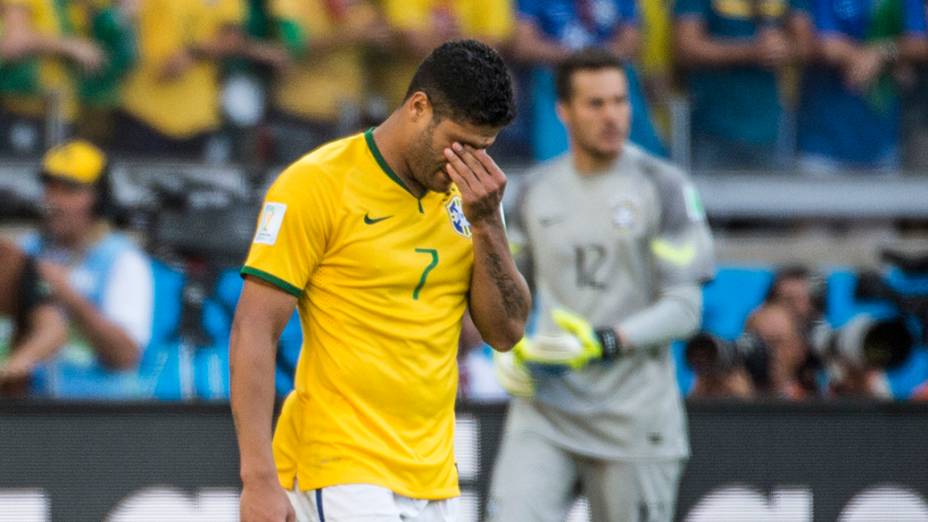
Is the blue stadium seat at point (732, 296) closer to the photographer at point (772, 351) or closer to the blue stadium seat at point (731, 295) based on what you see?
the blue stadium seat at point (731, 295)

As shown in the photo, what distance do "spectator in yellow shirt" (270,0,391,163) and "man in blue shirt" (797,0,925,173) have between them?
2908 mm

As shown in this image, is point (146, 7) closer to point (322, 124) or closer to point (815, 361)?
point (322, 124)

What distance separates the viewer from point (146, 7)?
394 inches

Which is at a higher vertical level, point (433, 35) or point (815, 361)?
point (433, 35)

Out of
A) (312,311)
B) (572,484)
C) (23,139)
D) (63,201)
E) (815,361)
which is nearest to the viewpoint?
(312,311)

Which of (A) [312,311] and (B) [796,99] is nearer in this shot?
(A) [312,311]

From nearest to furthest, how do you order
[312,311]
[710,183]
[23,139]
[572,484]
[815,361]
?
[312,311] → [572,484] → [815,361] → [23,139] → [710,183]

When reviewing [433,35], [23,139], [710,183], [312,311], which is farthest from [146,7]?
[312,311]

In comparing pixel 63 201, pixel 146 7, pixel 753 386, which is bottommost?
pixel 753 386

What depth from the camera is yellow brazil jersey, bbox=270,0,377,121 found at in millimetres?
10250

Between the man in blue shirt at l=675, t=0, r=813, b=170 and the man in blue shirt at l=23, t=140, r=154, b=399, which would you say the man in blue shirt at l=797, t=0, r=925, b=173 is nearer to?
the man in blue shirt at l=675, t=0, r=813, b=170

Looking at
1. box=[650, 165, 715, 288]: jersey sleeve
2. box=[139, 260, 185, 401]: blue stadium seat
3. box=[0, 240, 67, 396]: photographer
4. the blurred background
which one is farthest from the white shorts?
box=[139, 260, 185, 401]: blue stadium seat

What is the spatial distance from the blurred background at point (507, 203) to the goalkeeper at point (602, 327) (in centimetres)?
78

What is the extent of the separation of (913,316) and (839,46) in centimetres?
310
